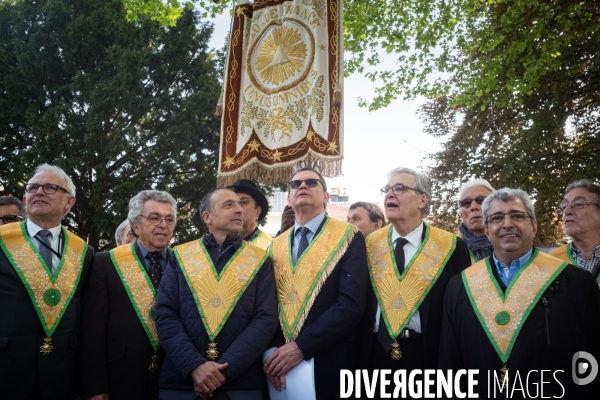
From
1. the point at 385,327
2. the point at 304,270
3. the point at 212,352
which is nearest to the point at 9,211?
the point at 212,352

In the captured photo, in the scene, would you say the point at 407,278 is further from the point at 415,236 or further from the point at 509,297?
the point at 509,297

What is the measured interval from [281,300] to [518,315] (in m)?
1.56

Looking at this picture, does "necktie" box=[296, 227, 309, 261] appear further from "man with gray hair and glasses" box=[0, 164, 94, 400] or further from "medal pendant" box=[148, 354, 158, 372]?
"man with gray hair and glasses" box=[0, 164, 94, 400]

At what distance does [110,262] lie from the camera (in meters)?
4.14

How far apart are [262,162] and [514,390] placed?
340cm

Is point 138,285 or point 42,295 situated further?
point 138,285

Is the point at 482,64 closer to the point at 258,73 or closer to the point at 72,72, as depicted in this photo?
the point at 258,73

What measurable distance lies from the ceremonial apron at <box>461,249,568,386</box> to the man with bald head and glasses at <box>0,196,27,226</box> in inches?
160

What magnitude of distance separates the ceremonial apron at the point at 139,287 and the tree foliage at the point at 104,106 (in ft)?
32.6

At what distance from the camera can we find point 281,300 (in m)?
3.91

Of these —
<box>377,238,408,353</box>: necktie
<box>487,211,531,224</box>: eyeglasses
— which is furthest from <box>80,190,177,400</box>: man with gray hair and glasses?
<box>487,211,531,224</box>: eyeglasses

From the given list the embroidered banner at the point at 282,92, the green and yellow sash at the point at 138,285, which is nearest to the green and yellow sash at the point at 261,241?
the embroidered banner at the point at 282,92

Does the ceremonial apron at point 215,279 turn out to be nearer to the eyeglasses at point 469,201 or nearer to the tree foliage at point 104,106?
the eyeglasses at point 469,201

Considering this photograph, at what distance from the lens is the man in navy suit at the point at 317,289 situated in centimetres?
359
